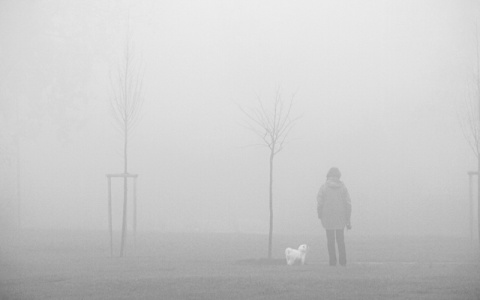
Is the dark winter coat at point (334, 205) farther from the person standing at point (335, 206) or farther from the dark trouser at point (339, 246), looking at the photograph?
the dark trouser at point (339, 246)

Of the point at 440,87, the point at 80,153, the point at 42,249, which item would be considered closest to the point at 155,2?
the point at 80,153

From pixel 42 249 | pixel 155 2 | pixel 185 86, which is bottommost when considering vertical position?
pixel 42 249

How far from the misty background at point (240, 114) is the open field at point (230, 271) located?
990 cm

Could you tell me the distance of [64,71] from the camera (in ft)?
114

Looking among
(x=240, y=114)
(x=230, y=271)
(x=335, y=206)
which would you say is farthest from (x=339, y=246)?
(x=240, y=114)

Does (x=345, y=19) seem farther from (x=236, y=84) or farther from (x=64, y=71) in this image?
(x=64, y=71)

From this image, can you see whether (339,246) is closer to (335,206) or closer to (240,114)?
Result: (335,206)

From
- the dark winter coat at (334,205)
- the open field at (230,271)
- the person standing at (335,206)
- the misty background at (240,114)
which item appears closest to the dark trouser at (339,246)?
the person standing at (335,206)

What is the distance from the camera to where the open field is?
42.3 ft

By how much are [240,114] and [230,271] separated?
32050 mm

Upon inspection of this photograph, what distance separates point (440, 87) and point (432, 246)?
16004 millimetres

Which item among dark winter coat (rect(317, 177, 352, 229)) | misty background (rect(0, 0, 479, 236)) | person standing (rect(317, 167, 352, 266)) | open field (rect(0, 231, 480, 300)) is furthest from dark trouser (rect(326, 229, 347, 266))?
misty background (rect(0, 0, 479, 236))

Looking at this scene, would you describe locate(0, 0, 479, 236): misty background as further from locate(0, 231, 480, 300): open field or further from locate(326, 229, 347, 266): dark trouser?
locate(326, 229, 347, 266): dark trouser

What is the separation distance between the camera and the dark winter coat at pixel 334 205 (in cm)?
1759
